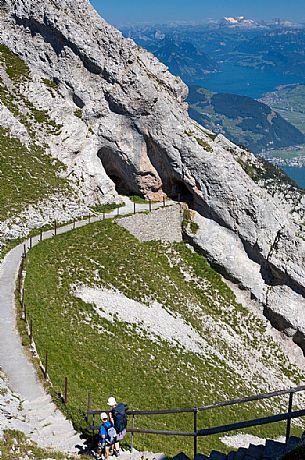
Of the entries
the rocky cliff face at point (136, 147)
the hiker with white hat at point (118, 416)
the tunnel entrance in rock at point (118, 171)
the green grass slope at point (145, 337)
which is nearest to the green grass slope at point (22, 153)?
the rocky cliff face at point (136, 147)

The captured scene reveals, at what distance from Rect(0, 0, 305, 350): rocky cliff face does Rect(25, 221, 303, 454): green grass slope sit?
5069 mm

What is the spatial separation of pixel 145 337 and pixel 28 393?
1483 cm

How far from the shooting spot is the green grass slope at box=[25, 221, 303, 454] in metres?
29.3

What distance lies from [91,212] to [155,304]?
48.8 feet

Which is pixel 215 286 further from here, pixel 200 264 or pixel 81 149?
pixel 81 149

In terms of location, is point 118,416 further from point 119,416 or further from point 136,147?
point 136,147

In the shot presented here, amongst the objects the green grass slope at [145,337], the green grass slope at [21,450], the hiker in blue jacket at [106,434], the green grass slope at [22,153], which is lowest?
the green grass slope at [145,337]

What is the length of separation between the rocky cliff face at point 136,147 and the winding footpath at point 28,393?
82.3ft

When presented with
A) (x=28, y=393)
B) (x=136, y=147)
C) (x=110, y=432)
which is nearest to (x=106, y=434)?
(x=110, y=432)

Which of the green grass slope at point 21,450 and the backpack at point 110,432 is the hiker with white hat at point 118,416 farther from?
the green grass slope at point 21,450

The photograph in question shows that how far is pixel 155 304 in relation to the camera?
145 ft

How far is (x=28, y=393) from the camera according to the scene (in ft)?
79.5

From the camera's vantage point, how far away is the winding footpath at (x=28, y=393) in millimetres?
20625

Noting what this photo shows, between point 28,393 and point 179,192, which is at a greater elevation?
point 179,192
